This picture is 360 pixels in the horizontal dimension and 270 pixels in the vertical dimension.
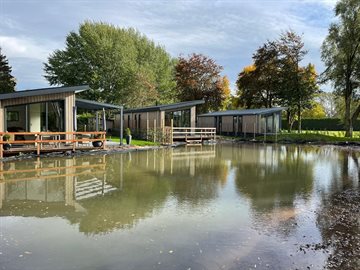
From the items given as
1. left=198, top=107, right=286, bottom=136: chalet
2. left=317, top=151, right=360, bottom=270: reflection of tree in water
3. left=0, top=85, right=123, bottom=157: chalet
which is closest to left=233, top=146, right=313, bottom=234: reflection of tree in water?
left=317, top=151, right=360, bottom=270: reflection of tree in water

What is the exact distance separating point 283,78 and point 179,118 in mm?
14487

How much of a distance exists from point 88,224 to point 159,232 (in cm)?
140

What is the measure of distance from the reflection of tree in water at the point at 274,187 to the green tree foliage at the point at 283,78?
2370 cm

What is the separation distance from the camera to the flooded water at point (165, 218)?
15.9 ft

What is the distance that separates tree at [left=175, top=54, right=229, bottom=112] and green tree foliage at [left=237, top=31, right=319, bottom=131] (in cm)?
366

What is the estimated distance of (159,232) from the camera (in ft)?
19.5

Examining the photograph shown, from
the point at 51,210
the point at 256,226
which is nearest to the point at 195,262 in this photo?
the point at 256,226

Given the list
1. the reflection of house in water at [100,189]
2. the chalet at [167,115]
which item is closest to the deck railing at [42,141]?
the reflection of house in water at [100,189]

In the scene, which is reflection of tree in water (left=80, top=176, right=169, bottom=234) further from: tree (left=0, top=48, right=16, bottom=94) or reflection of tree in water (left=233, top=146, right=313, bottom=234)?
tree (left=0, top=48, right=16, bottom=94)

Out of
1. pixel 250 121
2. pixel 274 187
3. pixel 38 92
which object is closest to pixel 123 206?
pixel 274 187

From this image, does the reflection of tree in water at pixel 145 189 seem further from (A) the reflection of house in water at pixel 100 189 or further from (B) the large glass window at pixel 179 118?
(B) the large glass window at pixel 179 118

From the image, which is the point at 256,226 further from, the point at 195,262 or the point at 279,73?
the point at 279,73

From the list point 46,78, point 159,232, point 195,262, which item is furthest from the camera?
point 46,78

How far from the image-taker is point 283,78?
38.1 m
